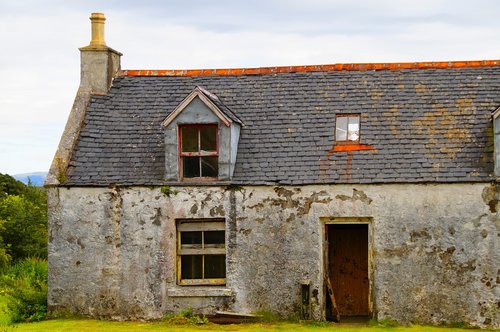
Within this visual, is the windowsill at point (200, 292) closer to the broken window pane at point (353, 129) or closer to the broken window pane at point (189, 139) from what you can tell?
the broken window pane at point (189, 139)

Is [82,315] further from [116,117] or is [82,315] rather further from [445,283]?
[445,283]

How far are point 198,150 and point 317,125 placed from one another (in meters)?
3.03

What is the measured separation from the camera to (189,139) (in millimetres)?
19000

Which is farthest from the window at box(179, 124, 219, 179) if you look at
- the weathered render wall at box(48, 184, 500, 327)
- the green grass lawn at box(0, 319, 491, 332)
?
the green grass lawn at box(0, 319, 491, 332)

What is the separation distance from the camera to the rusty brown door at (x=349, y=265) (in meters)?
20.7

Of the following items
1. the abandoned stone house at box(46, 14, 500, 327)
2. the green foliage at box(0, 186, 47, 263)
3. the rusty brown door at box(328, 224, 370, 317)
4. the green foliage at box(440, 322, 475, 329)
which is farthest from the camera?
the green foliage at box(0, 186, 47, 263)

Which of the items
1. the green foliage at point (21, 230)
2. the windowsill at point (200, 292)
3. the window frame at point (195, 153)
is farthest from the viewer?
the green foliage at point (21, 230)

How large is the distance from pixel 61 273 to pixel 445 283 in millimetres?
8942

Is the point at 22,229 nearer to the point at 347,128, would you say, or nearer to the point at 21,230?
the point at 21,230

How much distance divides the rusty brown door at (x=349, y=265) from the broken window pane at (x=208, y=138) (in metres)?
4.10

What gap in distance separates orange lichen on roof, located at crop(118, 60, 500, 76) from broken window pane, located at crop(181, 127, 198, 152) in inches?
126

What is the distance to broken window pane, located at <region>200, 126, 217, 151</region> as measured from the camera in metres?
19.0

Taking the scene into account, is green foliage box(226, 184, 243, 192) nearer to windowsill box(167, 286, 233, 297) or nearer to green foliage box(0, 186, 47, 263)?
windowsill box(167, 286, 233, 297)

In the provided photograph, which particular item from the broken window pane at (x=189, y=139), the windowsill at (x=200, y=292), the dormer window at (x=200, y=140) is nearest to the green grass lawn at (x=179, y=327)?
the windowsill at (x=200, y=292)
